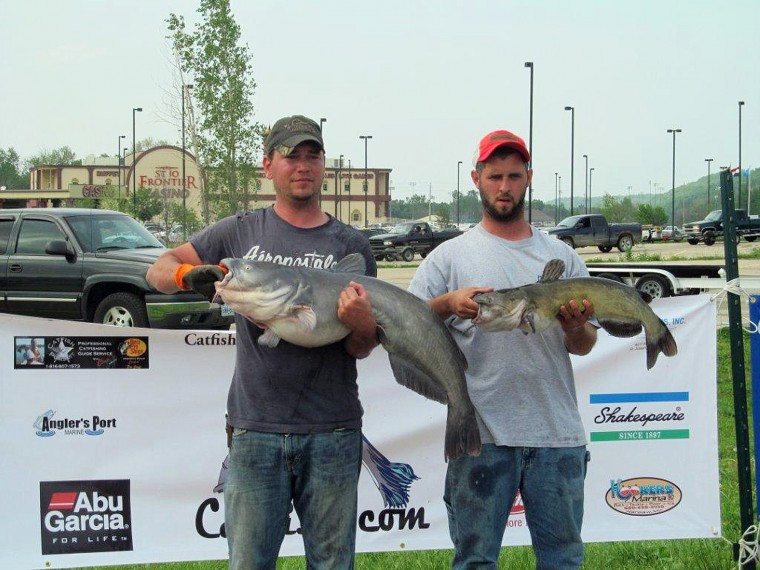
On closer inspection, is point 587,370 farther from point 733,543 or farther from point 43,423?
point 43,423

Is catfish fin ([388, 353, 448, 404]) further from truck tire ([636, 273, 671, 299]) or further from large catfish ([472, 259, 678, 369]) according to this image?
truck tire ([636, 273, 671, 299])

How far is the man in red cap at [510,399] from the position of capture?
3260 mm


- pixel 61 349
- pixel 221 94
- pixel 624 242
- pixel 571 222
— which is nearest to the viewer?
pixel 61 349

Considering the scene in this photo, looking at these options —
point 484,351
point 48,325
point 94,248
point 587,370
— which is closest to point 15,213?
point 94,248

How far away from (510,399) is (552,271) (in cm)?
55

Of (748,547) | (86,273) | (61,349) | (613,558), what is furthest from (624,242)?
(61,349)

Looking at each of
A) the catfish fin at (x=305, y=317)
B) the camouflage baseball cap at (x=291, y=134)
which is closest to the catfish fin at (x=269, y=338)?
the catfish fin at (x=305, y=317)

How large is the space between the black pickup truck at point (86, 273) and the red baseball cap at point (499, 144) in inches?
322

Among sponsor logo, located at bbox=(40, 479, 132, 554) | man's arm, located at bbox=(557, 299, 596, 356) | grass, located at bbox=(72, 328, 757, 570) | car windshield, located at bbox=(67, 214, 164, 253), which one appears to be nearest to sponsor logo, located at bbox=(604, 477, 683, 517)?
grass, located at bbox=(72, 328, 757, 570)

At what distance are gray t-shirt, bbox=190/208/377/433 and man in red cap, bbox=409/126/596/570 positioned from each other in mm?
445

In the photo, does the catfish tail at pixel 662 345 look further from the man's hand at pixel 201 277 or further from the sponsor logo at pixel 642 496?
the sponsor logo at pixel 642 496

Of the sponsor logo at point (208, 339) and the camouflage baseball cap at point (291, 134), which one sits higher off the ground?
the camouflage baseball cap at point (291, 134)

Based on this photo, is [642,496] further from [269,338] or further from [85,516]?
[85,516]

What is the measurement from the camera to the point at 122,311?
1175cm
